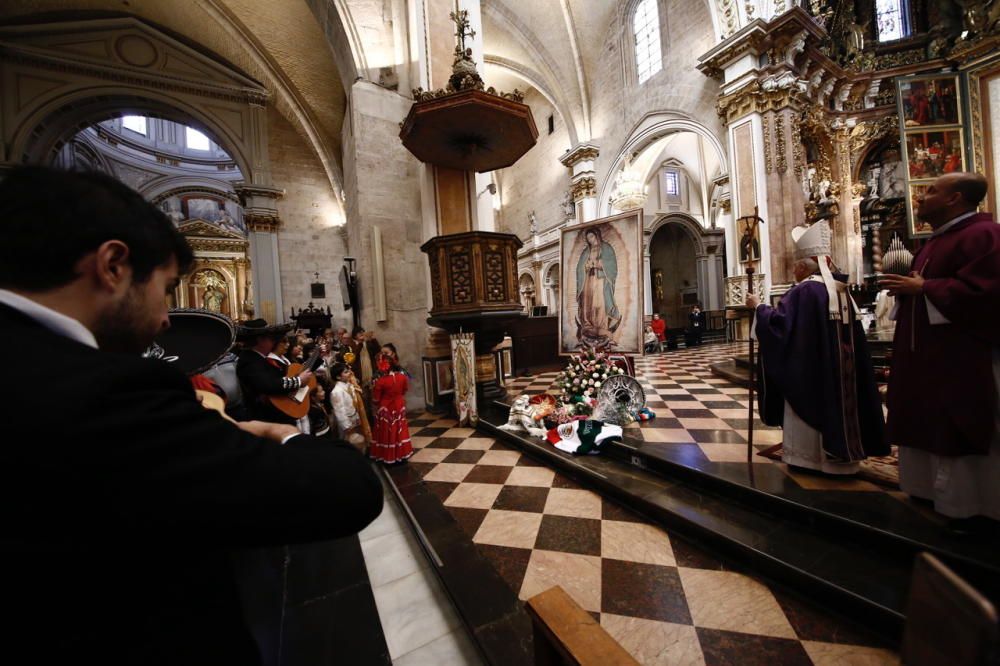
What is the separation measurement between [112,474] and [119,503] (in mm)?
47

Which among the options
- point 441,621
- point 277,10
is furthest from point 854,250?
point 277,10

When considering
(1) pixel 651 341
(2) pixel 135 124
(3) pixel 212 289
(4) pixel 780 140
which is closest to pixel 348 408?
(1) pixel 651 341

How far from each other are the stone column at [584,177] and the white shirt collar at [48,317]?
A: 1342cm

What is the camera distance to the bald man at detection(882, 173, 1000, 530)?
1802 mm

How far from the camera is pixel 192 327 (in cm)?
235

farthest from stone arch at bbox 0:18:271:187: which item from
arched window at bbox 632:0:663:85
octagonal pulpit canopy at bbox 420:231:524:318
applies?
arched window at bbox 632:0:663:85

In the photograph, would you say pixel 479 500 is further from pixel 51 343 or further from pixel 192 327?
pixel 51 343

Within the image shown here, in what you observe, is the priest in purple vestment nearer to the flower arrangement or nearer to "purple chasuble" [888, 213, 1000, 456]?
"purple chasuble" [888, 213, 1000, 456]

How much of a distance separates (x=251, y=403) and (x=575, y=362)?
A: 11.6ft

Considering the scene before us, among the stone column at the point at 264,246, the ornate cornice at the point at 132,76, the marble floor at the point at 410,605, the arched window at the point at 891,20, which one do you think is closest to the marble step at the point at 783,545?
the marble floor at the point at 410,605

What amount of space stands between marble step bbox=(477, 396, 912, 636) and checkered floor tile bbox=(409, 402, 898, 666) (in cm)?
8

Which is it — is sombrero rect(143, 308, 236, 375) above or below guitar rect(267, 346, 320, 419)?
above

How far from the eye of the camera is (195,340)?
2.35 metres

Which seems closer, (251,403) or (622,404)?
(251,403)
